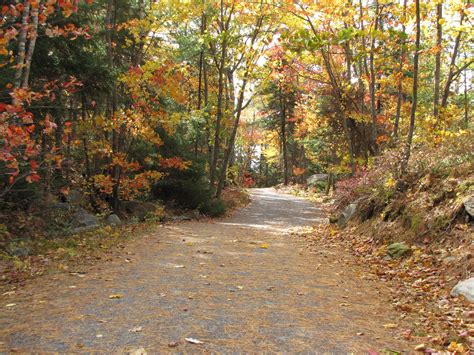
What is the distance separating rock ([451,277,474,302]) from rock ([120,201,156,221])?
29.0 ft

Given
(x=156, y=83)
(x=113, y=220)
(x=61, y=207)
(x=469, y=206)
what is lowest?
(x=113, y=220)

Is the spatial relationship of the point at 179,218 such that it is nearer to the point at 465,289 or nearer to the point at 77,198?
the point at 77,198

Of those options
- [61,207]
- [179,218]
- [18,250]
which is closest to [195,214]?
[179,218]

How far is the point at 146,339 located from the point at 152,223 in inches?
308

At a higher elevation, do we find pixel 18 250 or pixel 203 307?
pixel 203 307

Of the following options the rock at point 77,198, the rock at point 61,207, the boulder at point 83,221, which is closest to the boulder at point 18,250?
the boulder at point 83,221

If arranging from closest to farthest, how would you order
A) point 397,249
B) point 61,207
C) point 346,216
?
point 397,249 → point 61,207 → point 346,216

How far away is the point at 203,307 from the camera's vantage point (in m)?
3.96

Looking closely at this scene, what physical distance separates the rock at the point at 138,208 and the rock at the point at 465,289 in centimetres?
883

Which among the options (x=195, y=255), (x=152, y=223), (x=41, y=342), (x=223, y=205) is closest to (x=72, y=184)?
(x=152, y=223)

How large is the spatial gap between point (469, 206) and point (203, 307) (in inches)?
167

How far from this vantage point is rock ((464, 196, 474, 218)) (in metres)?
5.53

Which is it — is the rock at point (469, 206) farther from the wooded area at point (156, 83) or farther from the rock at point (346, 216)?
the rock at point (346, 216)

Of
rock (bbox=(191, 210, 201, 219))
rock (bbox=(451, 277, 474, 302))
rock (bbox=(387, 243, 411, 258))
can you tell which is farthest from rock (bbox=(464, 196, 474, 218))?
rock (bbox=(191, 210, 201, 219))
